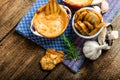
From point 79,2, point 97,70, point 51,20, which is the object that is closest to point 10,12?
point 51,20

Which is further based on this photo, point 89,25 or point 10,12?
point 10,12

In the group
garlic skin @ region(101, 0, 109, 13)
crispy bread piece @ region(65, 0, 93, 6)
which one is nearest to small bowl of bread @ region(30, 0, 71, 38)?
crispy bread piece @ region(65, 0, 93, 6)

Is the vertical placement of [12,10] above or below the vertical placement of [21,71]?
above

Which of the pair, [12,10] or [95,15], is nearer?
[95,15]

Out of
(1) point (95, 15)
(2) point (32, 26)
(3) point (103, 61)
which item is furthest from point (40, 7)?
(3) point (103, 61)

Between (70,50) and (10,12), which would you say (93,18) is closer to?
(70,50)

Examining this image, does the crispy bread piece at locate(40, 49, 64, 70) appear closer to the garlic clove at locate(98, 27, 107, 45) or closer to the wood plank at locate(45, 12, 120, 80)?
the wood plank at locate(45, 12, 120, 80)

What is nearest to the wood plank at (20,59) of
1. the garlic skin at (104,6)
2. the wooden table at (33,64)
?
the wooden table at (33,64)

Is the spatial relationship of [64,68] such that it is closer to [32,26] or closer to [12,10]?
[32,26]
